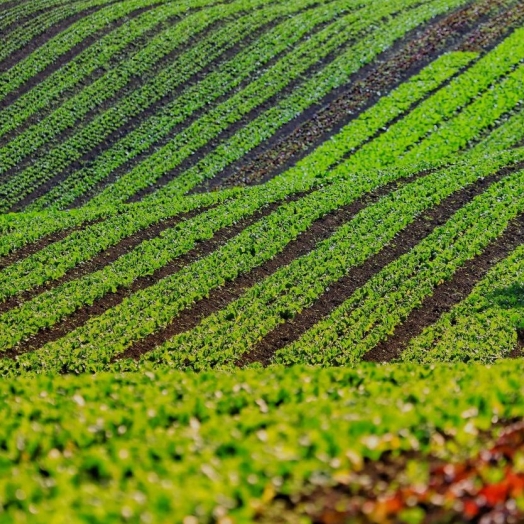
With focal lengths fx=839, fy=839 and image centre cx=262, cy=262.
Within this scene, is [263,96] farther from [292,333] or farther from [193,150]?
[292,333]

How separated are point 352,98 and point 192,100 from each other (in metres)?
9.05

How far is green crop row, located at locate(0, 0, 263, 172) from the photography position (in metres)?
44.6

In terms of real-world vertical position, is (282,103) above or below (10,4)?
below

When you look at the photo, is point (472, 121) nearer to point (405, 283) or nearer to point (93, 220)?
point (405, 283)

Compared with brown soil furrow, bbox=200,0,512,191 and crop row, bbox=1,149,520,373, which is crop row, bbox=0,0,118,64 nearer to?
brown soil furrow, bbox=200,0,512,191

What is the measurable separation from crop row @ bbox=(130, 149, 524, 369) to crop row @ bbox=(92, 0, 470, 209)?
1309cm

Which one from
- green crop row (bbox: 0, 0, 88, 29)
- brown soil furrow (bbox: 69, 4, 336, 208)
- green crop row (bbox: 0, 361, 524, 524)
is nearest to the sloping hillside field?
green crop row (bbox: 0, 361, 524, 524)

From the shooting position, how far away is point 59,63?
50.9 metres

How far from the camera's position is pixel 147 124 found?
45844 mm

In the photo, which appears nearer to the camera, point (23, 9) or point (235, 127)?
point (235, 127)

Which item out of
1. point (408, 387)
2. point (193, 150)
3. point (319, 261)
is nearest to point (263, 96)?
point (193, 150)

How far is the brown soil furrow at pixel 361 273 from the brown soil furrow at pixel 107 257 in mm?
8272

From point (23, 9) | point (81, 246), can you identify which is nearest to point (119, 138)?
point (81, 246)

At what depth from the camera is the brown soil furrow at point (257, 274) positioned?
24961 mm
